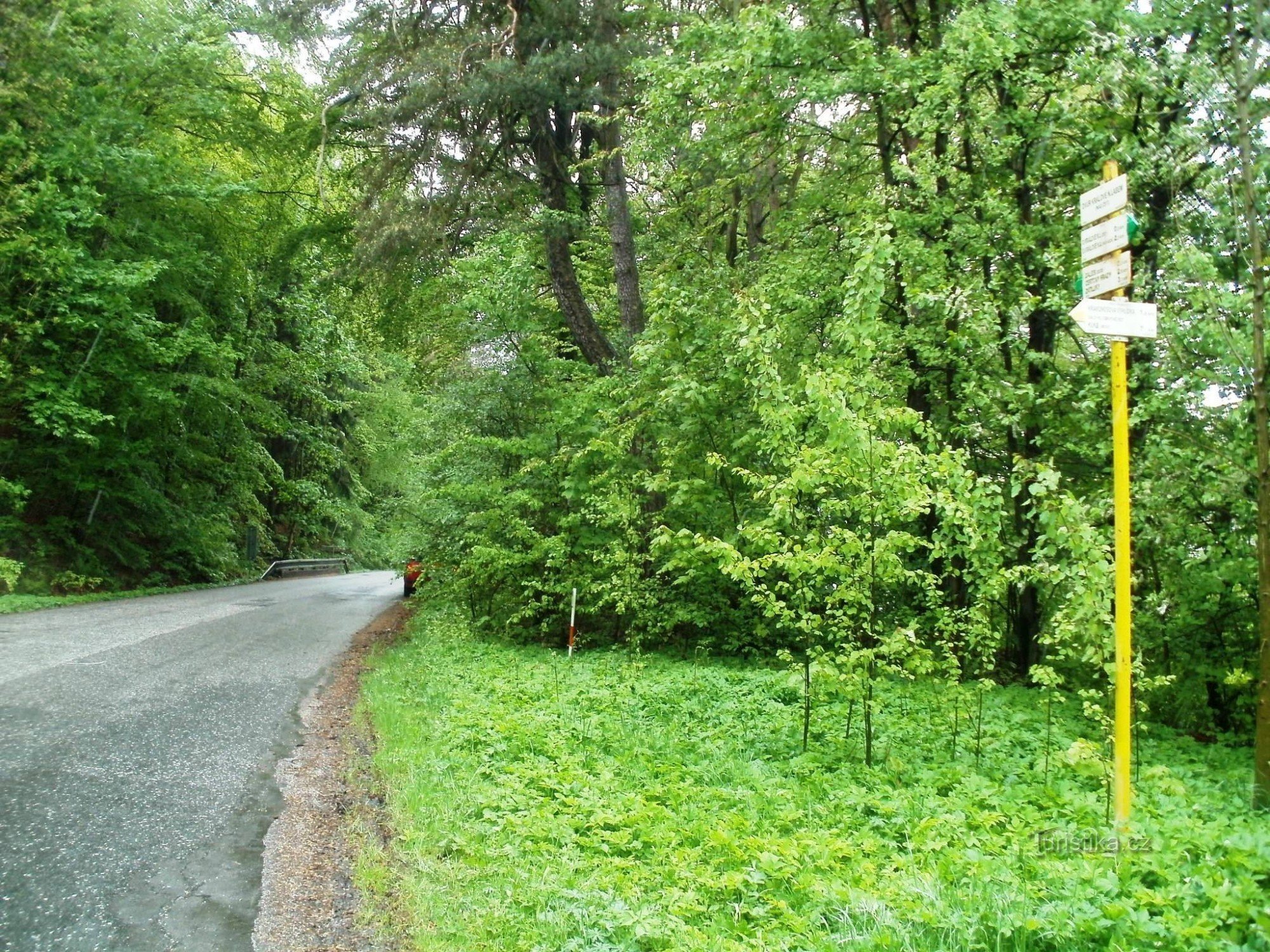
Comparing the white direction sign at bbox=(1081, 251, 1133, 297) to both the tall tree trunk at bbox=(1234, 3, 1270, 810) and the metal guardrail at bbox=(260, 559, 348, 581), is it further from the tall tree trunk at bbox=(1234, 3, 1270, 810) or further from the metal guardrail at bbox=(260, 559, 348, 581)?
the metal guardrail at bbox=(260, 559, 348, 581)

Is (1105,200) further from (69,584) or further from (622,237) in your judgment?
(69,584)

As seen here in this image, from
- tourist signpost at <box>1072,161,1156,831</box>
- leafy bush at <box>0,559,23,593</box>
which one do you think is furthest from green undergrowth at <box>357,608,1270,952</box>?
leafy bush at <box>0,559,23,593</box>

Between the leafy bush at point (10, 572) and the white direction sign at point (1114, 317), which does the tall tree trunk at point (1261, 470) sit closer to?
the white direction sign at point (1114, 317)

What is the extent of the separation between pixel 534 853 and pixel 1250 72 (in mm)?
5815

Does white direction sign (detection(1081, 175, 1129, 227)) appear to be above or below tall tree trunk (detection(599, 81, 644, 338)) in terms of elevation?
below

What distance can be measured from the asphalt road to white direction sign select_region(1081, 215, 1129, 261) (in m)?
4.94

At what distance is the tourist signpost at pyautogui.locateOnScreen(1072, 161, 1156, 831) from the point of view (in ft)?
12.6

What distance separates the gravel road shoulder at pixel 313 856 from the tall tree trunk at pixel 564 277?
23.8 ft

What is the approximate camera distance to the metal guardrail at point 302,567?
2922 centimetres

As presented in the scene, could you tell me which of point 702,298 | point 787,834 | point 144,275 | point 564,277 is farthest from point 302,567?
point 787,834

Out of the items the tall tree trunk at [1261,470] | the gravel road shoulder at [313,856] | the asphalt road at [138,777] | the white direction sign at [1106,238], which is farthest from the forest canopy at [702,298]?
the asphalt road at [138,777]

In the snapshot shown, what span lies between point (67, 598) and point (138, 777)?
12497 mm

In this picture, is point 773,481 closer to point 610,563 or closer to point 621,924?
point 621,924

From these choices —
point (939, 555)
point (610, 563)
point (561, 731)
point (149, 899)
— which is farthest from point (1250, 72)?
point (610, 563)
